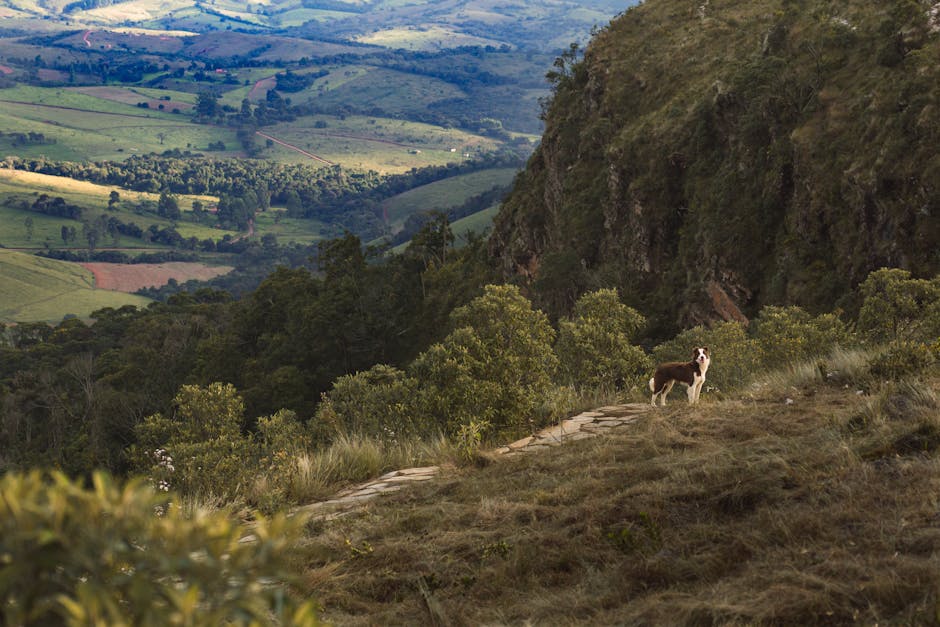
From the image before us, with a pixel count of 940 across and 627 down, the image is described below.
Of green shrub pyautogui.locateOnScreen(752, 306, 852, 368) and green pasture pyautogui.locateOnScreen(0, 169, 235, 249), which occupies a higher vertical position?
green shrub pyautogui.locateOnScreen(752, 306, 852, 368)

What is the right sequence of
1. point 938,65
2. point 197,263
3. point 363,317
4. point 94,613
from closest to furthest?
A: point 94,613 → point 938,65 → point 363,317 → point 197,263

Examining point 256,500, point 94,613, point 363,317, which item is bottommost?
point 363,317

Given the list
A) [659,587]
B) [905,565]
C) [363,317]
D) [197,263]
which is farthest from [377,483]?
[197,263]

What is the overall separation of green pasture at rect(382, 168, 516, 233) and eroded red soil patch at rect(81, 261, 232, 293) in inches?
1660

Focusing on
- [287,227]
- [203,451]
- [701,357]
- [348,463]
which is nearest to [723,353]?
[701,357]

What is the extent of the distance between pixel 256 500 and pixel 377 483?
1159 mm

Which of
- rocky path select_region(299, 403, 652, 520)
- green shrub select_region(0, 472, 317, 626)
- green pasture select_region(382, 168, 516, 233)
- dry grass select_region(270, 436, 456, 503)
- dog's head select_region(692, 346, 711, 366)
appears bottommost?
green pasture select_region(382, 168, 516, 233)

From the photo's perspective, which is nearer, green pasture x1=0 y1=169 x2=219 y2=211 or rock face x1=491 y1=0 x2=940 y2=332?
rock face x1=491 y1=0 x2=940 y2=332

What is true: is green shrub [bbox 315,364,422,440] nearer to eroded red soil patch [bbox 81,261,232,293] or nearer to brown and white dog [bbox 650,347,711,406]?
brown and white dog [bbox 650,347,711,406]

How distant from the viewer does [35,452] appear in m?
46.9

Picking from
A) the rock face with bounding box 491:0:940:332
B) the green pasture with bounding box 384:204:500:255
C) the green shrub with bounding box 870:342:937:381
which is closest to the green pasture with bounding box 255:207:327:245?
the green pasture with bounding box 384:204:500:255

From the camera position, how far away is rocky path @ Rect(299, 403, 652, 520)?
6779mm

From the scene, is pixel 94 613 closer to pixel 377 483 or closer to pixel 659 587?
pixel 659 587

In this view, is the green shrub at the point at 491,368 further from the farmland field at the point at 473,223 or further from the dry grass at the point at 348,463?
the farmland field at the point at 473,223
